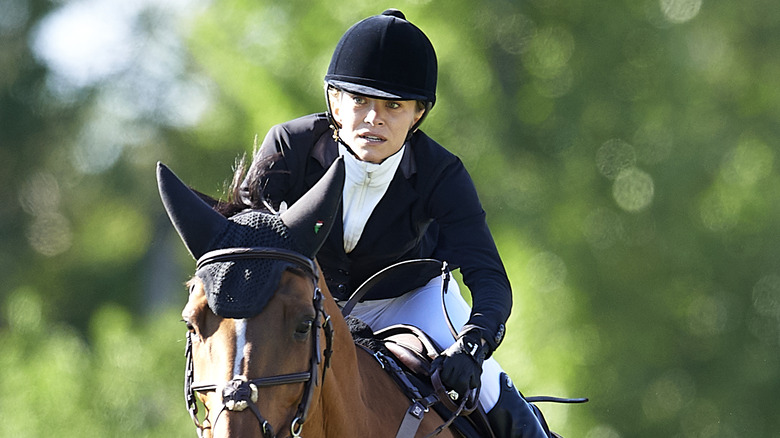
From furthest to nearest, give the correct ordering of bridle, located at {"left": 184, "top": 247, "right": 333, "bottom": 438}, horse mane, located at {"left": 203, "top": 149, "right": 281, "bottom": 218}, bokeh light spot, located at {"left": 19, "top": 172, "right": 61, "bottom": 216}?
bokeh light spot, located at {"left": 19, "top": 172, "right": 61, "bottom": 216}, horse mane, located at {"left": 203, "top": 149, "right": 281, "bottom": 218}, bridle, located at {"left": 184, "top": 247, "right": 333, "bottom": 438}

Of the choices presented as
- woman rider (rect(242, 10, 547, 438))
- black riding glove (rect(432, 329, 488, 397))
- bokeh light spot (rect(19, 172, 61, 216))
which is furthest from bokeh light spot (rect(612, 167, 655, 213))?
bokeh light spot (rect(19, 172, 61, 216))

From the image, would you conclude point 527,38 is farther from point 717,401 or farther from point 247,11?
point 717,401

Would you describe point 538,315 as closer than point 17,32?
Yes

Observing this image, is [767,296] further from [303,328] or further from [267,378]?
[267,378]

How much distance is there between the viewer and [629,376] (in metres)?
11.1

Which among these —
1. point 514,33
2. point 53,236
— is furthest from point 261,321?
point 53,236

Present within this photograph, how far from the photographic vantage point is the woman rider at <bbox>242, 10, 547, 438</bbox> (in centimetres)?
377

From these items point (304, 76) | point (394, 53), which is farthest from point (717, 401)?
point (394, 53)

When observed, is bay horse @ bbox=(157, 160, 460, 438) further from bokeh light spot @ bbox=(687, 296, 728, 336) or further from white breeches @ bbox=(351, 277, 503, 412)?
bokeh light spot @ bbox=(687, 296, 728, 336)

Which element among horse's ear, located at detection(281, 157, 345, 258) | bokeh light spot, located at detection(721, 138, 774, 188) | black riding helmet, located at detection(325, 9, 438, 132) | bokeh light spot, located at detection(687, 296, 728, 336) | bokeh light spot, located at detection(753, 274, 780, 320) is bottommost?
bokeh light spot, located at detection(687, 296, 728, 336)

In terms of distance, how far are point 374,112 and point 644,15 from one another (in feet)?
29.5

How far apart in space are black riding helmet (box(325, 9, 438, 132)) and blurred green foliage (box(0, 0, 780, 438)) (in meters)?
6.58

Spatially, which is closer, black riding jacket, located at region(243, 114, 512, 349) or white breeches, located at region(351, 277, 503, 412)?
black riding jacket, located at region(243, 114, 512, 349)

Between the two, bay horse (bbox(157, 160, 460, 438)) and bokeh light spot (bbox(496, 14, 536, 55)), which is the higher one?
bokeh light spot (bbox(496, 14, 536, 55))
